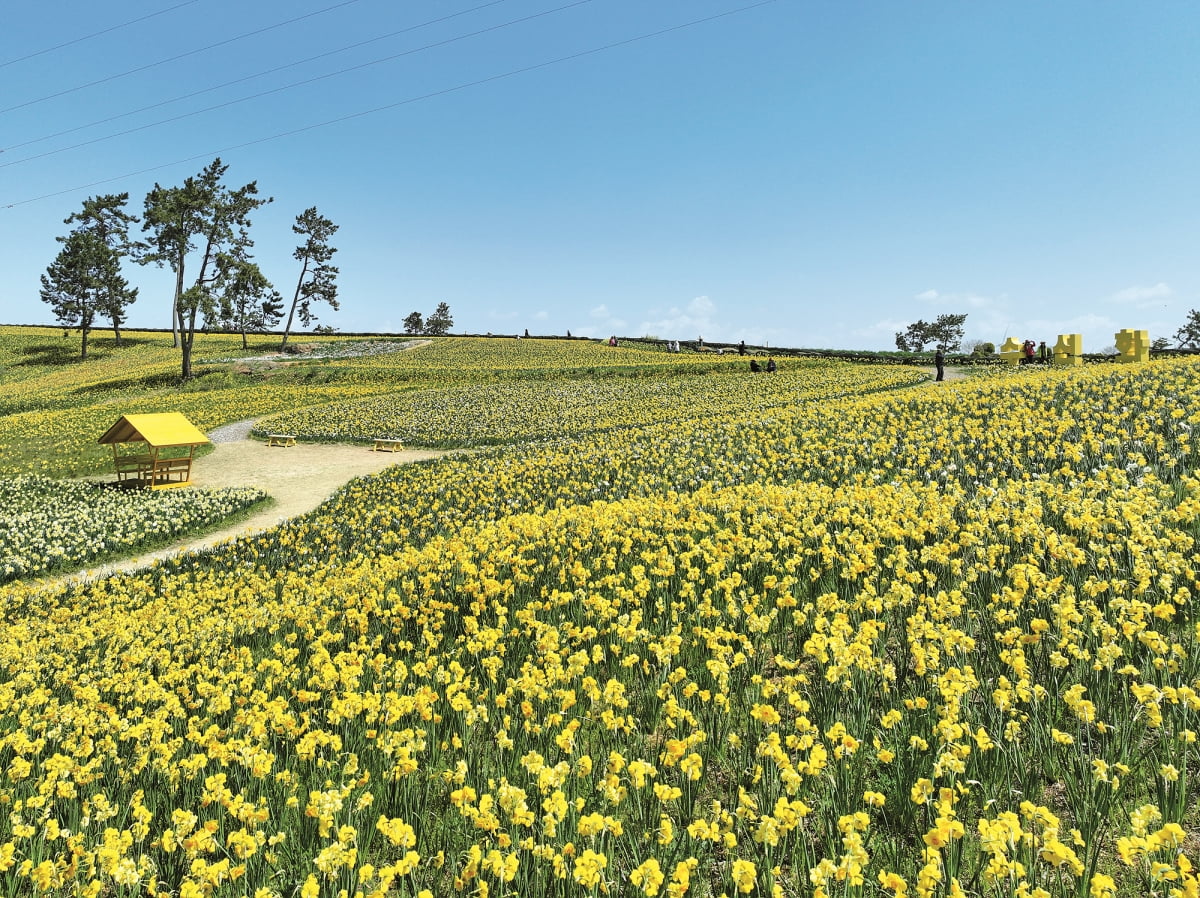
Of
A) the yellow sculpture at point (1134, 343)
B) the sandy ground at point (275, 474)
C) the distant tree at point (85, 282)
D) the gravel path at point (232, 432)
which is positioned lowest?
the sandy ground at point (275, 474)

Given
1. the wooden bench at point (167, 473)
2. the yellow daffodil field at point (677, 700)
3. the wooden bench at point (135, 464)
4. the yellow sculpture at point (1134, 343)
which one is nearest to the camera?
the yellow daffodil field at point (677, 700)

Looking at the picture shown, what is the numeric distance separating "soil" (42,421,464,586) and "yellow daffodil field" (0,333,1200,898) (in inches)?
103

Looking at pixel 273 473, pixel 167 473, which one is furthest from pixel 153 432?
pixel 273 473

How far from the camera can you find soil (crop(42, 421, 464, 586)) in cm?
1439

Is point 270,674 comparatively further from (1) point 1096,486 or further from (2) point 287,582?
(1) point 1096,486

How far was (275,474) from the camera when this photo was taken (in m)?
21.6

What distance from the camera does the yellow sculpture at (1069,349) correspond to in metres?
32.9

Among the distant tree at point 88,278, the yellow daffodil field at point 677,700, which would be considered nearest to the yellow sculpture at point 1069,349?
the yellow daffodil field at point 677,700

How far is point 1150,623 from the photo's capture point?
15.1 ft

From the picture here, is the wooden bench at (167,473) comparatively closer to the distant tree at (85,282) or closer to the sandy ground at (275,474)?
the sandy ground at (275,474)

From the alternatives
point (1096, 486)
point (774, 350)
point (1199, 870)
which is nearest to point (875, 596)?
point (1199, 870)

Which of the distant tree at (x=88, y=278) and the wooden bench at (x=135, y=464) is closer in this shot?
the wooden bench at (x=135, y=464)

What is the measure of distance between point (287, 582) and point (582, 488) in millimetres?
6212

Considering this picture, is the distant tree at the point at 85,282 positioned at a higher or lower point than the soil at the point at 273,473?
higher
